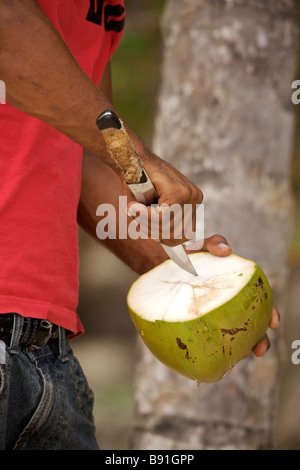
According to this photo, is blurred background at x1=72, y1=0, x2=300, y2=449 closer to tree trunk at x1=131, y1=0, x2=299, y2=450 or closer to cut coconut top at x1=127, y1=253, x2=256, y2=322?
tree trunk at x1=131, y1=0, x2=299, y2=450

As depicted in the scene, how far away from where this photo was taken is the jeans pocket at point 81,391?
5.20ft

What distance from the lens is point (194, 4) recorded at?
2541 mm

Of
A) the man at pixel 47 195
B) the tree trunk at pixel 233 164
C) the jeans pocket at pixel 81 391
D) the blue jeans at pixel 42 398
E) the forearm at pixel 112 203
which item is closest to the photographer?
the man at pixel 47 195

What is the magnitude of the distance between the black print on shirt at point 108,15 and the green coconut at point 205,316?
0.71 metres

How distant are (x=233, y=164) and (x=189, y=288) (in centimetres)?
102

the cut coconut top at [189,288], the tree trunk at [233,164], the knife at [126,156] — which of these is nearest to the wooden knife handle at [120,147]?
the knife at [126,156]

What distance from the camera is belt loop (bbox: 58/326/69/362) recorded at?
59.4 inches

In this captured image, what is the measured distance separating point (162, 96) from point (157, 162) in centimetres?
145

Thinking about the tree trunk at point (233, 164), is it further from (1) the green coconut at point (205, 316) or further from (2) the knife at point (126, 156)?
(2) the knife at point (126, 156)

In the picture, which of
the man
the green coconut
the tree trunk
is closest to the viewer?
the man

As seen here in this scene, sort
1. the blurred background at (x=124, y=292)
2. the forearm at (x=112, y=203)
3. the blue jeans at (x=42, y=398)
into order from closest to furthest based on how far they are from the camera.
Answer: the blue jeans at (x=42, y=398)
the forearm at (x=112, y=203)
the blurred background at (x=124, y=292)

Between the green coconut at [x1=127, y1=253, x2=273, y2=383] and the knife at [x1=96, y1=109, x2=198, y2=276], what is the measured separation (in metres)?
0.35

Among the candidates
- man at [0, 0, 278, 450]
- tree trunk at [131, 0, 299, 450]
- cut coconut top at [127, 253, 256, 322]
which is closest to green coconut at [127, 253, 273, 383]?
cut coconut top at [127, 253, 256, 322]
